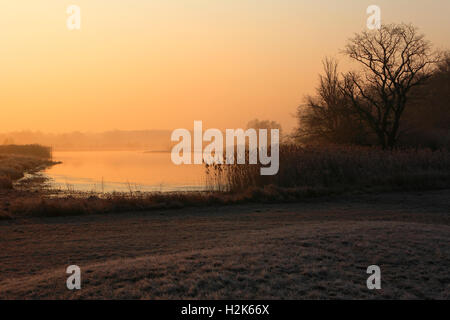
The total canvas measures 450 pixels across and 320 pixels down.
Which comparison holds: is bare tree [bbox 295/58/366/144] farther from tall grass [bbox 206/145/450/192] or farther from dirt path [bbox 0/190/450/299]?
dirt path [bbox 0/190/450/299]

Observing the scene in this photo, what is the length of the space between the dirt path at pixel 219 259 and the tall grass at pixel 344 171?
257 inches

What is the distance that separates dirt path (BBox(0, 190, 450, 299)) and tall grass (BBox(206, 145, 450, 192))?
21.4 feet

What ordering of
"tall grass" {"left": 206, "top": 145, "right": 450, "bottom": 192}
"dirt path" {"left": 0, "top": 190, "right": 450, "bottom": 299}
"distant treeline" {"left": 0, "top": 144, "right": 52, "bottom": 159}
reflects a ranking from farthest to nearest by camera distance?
"distant treeline" {"left": 0, "top": 144, "right": 52, "bottom": 159} < "tall grass" {"left": 206, "top": 145, "right": 450, "bottom": 192} < "dirt path" {"left": 0, "top": 190, "right": 450, "bottom": 299}

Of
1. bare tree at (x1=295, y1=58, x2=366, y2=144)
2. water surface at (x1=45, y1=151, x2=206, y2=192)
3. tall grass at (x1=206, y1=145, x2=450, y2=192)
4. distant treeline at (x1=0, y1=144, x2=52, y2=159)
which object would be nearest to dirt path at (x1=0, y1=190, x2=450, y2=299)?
tall grass at (x1=206, y1=145, x2=450, y2=192)

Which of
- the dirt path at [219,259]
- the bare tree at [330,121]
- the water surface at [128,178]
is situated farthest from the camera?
the bare tree at [330,121]

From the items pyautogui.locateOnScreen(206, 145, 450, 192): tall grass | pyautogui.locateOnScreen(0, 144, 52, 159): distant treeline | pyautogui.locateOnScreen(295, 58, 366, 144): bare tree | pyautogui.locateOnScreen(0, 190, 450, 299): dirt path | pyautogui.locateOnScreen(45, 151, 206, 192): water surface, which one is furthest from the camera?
pyautogui.locateOnScreen(0, 144, 52, 159): distant treeline

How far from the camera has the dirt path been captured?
5.05 m

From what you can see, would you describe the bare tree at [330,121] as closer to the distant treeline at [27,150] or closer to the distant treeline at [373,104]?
the distant treeline at [373,104]

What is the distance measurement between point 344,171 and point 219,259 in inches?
544

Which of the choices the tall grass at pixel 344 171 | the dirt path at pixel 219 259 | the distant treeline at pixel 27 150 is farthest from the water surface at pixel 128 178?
the distant treeline at pixel 27 150

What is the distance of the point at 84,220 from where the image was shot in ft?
40.5

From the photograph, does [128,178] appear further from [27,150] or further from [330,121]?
[27,150]

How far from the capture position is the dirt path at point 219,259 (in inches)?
199

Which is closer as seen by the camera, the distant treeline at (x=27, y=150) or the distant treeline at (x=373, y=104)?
the distant treeline at (x=373, y=104)
